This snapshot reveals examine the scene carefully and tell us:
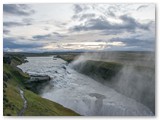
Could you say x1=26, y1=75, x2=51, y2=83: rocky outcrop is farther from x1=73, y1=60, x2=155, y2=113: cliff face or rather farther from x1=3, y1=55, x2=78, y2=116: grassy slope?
x1=73, y1=60, x2=155, y2=113: cliff face

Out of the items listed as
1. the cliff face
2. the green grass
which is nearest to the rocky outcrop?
the green grass

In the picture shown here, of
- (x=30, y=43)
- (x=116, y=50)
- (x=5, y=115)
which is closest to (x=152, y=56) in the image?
(x=116, y=50)

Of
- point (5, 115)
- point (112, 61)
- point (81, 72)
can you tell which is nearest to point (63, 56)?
point (81, 72)

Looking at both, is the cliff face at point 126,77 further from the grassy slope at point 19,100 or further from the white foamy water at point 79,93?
the grassy slope at point 19,100

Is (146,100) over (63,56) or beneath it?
beneath

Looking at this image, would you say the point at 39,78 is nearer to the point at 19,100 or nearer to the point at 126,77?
the point at 19,100

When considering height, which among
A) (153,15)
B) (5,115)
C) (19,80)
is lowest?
(5,115)

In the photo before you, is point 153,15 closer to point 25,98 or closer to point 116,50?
point 116,50
